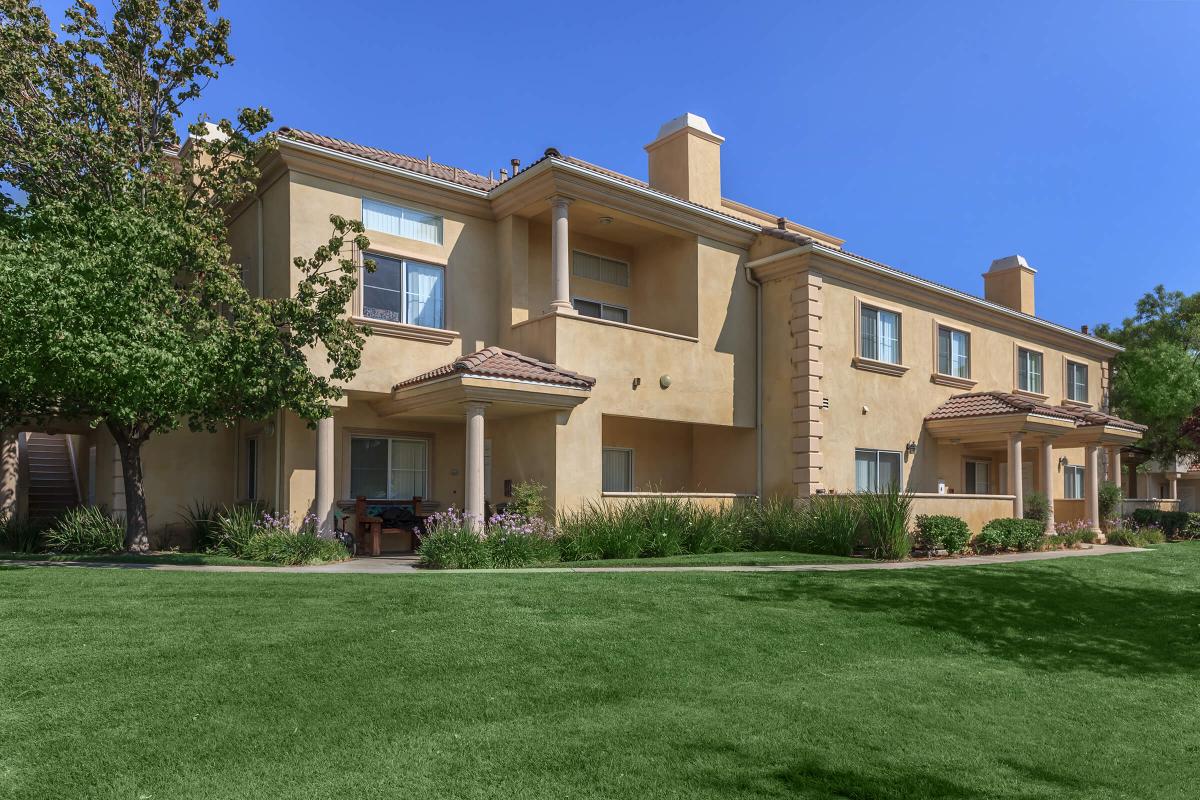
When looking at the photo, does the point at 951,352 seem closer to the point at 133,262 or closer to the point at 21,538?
the point at 133,262

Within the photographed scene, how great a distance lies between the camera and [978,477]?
26.5 meters

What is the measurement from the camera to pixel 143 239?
1328 centimetres

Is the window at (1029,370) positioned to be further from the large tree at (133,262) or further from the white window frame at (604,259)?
the large tree at (133,262)

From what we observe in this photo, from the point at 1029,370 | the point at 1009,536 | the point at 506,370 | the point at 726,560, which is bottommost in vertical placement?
the point at 1009,536

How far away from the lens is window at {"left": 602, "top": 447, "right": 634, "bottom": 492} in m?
20.8

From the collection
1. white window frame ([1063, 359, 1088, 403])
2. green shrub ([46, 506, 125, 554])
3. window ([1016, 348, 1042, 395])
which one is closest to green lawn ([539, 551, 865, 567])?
green shrub ([46, 506, 125, 554])

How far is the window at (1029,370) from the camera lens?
2773cm

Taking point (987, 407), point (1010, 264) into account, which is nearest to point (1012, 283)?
point (1010, 264)

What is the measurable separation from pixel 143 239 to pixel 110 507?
900 centimetres

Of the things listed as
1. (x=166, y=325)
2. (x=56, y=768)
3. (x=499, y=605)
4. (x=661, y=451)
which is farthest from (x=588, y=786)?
(x=661, y=451)

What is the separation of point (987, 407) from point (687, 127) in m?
10.5

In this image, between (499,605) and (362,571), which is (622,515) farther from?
(499,605)

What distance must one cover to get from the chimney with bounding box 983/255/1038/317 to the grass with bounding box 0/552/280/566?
1012 inches

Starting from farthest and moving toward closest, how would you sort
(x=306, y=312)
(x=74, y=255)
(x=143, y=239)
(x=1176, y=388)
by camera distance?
1. (x=1176, y=388)
2. (x=306, y=312)
3. (x=143, y=239)
4. (x=74, y=255)
